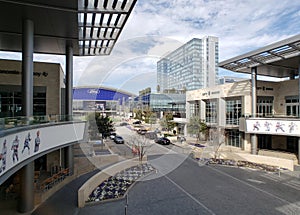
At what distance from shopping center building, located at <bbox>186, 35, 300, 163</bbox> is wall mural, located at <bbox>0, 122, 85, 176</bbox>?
14.3m

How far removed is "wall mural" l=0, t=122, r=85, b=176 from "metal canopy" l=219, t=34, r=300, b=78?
45.5 ft

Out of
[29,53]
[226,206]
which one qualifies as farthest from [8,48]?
[226,206]

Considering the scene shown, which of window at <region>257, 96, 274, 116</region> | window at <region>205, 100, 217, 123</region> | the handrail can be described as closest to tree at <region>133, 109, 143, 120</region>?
the handrail

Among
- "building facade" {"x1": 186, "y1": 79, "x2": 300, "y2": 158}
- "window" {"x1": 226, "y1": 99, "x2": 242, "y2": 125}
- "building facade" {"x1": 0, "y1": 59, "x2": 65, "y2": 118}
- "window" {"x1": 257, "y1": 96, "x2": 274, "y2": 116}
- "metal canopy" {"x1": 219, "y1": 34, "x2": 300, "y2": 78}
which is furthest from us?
"window" {"x1": 226, "y1": 99, "x2": 242, "y2": 125}

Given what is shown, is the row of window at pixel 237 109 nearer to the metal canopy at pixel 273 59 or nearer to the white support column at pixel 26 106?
the metal canopy at pixel 273 59

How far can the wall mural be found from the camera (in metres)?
5.45

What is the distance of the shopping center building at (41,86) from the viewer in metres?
7.25

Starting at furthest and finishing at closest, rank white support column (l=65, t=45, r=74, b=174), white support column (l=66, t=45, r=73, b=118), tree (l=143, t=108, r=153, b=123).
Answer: tree (l=143, t=108, r=153, b=123) → white support column (l=66, t=45, r=73, b=118) → white support column (l=65, t=45, r=74, b=174)

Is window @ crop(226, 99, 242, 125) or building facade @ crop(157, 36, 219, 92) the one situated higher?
building facade @ crop(157, 36, 219, 92)

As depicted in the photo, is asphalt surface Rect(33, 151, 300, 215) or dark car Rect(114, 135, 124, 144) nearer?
asphalt surface Rect(33, 151, 300, 215)

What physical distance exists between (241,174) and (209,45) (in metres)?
9.51

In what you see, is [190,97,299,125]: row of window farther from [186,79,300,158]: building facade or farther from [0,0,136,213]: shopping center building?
[0,0,136,213]: shopping center building

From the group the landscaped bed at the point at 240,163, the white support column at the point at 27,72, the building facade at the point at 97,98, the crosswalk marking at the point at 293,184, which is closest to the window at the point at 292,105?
the landscaped bed at the point at 240,163

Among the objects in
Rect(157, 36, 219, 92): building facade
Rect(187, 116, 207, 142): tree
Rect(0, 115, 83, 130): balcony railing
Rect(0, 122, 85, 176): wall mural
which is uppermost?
Rect(157, 36, 219, 92): building facade
